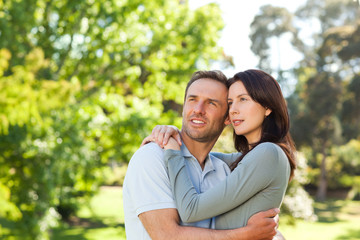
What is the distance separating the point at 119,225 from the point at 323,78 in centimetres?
1977

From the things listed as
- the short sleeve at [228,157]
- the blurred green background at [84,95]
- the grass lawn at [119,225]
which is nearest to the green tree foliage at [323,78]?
the grass lawn at [119,225]

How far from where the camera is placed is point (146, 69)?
38.6 feet

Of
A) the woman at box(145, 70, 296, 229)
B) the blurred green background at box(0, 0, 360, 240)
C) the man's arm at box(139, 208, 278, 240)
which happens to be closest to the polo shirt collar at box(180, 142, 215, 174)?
the woman at box(145, 70, 296, 229)

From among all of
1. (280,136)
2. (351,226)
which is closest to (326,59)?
(351,226)

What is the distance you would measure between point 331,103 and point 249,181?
2766 cm

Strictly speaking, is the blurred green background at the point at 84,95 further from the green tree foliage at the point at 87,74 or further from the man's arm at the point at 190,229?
the man's arm at the point at 190,229

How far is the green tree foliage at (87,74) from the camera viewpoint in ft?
28.9

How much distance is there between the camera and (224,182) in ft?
7.22

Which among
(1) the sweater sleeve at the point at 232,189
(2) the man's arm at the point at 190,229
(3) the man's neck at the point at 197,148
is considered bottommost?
(2) the man's arm at the point at 190,229

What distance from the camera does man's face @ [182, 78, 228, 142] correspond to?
2766 mm

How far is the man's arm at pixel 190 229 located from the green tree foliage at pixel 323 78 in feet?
71.7

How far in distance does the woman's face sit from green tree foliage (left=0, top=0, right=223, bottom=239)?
5053mm

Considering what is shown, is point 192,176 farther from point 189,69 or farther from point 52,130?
point 189,69

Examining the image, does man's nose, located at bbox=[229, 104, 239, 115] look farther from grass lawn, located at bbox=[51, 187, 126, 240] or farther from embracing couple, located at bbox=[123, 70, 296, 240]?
grass lawn, located at bbox=[51, 187, 126, 240]
